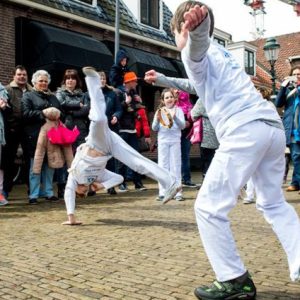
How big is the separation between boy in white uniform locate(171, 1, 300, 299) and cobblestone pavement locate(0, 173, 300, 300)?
0.29 m

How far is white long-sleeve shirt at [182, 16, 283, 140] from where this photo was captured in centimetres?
288

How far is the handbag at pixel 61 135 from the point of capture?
7355 mm

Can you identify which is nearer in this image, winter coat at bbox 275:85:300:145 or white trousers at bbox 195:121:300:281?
white trousers at bbox 195:121:300:281

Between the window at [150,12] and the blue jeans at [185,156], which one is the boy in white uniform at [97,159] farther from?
the window at [150,12]

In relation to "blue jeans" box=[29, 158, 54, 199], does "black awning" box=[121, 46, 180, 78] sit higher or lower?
higher

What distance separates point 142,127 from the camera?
30.3 feet

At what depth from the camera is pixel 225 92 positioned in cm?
294

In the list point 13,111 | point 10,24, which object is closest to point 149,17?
point 10,24

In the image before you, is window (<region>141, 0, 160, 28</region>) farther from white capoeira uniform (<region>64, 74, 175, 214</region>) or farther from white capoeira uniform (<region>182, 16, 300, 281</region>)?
white capoeira uniform (<region>182, 16, 300, 281</region>)

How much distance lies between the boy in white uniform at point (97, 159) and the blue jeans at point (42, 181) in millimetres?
1965

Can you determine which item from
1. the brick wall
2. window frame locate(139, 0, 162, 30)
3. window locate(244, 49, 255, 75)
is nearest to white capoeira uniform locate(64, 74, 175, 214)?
the brick wall

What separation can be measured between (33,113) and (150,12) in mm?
12123

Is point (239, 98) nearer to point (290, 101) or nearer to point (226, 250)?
point (226, 250)

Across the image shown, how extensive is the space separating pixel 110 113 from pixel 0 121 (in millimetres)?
2100
